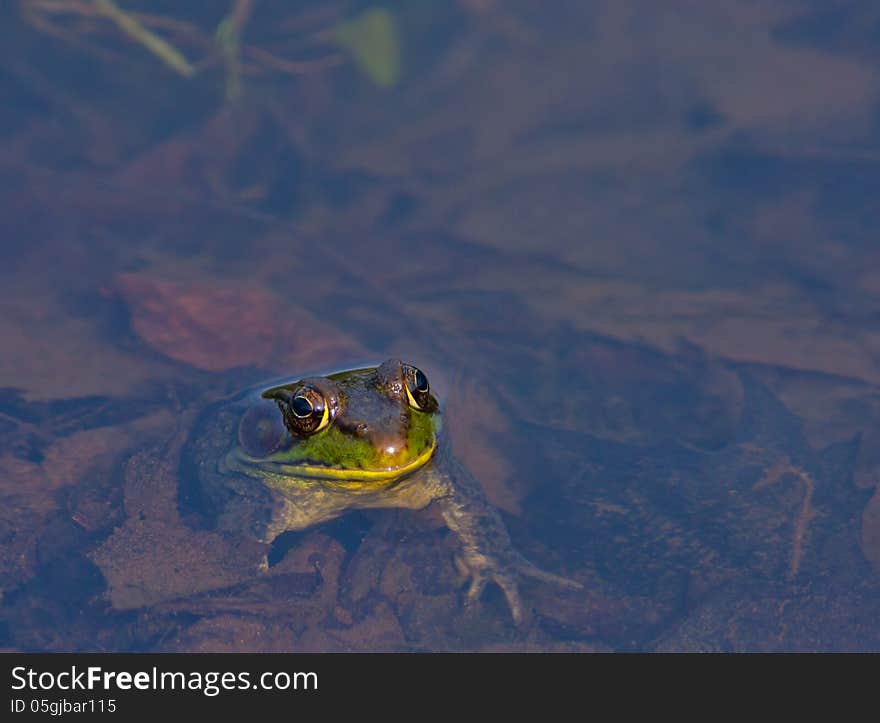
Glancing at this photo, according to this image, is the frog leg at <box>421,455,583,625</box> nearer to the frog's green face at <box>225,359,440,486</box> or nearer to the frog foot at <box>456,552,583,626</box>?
the frog foot at <box>456,552,583,626</box>

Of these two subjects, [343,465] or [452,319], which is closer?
[343,465]

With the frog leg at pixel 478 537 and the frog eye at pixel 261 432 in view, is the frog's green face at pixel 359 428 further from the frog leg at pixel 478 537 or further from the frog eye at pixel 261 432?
the frog leg at pixel 478 537

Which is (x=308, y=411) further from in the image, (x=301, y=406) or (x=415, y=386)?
(x=415, y=386)

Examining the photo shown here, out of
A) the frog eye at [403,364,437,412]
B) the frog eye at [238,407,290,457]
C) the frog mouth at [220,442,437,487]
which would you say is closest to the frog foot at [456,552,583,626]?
the frog mouth at [220,442,437,487]

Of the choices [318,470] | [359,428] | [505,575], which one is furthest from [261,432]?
[505,575]

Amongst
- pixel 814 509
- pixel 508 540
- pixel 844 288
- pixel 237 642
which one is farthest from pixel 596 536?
pixel 844 288

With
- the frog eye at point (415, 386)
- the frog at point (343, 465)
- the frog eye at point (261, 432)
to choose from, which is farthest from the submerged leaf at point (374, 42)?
the frog eye at point (415, 386)

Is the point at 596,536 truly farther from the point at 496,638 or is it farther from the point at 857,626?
the point at 857,626
